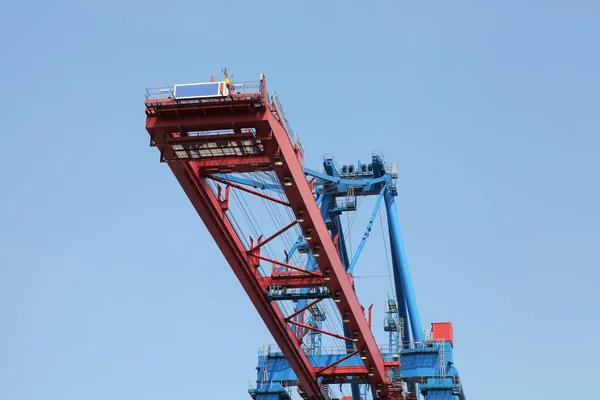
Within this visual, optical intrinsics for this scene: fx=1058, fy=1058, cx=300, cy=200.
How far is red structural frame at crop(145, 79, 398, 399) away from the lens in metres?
33.4

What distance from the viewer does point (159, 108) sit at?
33562 mm

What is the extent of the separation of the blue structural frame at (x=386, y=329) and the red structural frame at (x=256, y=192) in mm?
4635

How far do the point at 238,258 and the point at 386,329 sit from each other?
23.0m

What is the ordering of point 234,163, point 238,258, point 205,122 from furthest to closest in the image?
1. point 238,258
2. point 234,163
3. point 205,122

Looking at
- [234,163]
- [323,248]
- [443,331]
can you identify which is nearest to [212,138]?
[234,163]

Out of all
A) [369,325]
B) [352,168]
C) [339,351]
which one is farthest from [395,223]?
[369,325]

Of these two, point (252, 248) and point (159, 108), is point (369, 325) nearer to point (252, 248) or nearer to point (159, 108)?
point (252, 248)

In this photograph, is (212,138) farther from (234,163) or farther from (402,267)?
(402,267)

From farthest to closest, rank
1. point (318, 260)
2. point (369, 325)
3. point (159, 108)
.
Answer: point (369, 325)
point (318, 260)
point (159, 108)

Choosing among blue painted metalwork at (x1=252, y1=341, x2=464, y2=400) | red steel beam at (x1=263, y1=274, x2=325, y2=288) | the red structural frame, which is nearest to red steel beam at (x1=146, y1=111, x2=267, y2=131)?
the red structural frame

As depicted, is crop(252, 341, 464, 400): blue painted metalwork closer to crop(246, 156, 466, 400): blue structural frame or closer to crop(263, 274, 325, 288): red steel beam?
crop(246, 156, 466, 400): blue structural frame

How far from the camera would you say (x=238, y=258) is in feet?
133

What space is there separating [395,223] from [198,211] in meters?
22.8

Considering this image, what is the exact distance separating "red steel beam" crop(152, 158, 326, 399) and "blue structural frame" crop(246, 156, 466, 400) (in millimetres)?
3405
